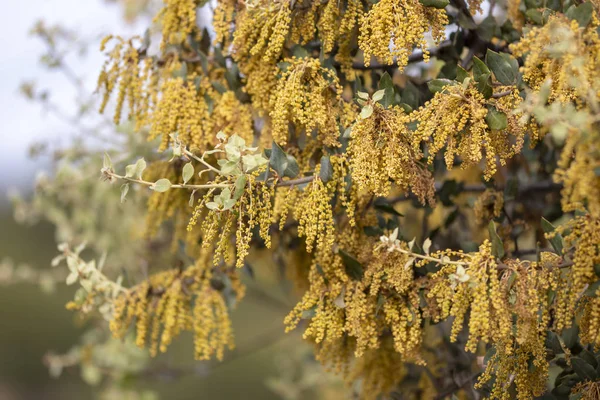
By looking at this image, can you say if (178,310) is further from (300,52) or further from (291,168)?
(300,52)

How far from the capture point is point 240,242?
1234mm

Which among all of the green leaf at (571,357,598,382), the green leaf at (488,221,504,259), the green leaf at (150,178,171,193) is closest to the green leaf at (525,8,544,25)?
the green leaf at (488,221,504,259)

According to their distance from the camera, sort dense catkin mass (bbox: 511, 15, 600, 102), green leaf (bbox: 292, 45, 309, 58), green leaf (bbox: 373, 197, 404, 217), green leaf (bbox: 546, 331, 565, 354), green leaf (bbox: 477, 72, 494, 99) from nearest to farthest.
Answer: dense catkin mass (bbox: 511, 15, 600, 102), green leaf (bbox: 477, 72, 494, 99), green leaf (bbox: 546, 331, 565, 354), green leaf (bbox: 292, 45, 309, 58), green leaf (bbox: 373, 197, 404, 217)

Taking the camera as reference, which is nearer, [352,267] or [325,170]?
[325,170]

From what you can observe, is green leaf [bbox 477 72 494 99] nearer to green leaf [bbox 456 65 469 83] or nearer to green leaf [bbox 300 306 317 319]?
green leaf [bbox 456 65 469 83]

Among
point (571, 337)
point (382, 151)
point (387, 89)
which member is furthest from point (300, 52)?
point (571, 337)

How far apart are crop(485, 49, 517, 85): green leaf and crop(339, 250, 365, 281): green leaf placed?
53cm

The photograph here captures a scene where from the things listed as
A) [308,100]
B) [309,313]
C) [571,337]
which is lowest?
[571,337]

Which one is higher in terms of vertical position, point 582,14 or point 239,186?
point 582,14

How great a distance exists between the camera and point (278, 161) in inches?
51.8

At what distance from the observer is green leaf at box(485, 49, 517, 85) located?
4.23 ft

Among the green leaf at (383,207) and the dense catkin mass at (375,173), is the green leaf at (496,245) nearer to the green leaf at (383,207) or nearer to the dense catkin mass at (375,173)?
the dense catkin mass at (375,173)

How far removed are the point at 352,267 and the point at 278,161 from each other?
0.33 m

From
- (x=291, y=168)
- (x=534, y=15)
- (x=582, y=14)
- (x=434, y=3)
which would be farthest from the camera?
(x=534, y=15)
